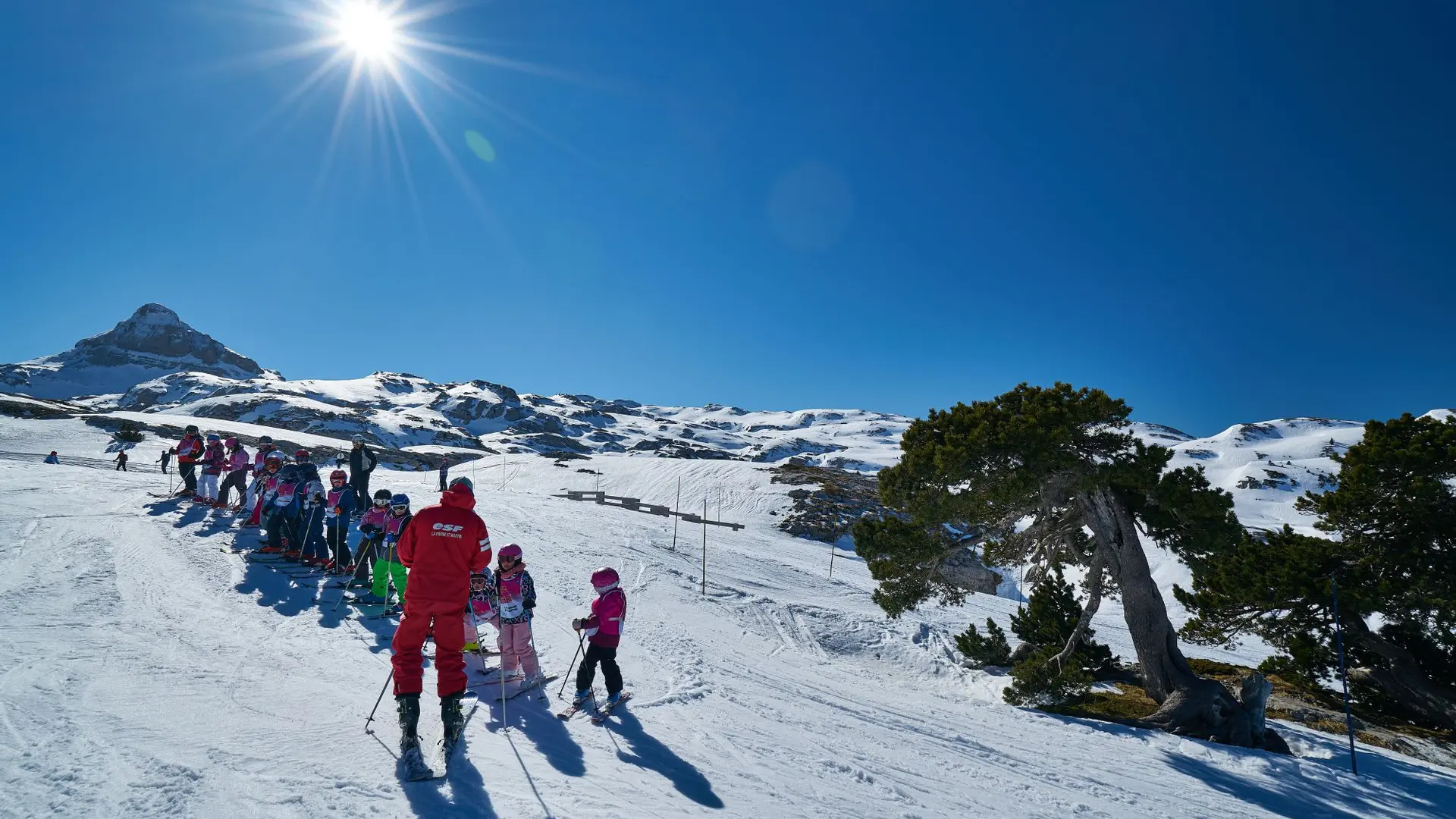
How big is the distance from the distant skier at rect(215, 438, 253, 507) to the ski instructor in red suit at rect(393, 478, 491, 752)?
15.4 metres

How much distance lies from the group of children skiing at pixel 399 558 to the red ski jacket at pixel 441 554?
0.04 feet

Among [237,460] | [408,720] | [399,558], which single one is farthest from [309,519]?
[408,720]

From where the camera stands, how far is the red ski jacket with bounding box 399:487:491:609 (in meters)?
5.15

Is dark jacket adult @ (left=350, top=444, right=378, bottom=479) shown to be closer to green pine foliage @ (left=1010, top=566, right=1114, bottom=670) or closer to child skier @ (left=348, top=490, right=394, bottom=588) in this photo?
child skier @ (left=348, top=490, right=394, bottom=588)

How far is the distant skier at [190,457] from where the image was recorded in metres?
17.8

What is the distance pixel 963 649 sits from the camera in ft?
47.3

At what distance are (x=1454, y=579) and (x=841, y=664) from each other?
426 inches

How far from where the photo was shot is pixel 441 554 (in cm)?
521

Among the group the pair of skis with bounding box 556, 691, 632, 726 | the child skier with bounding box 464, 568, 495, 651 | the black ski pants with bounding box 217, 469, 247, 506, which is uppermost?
the black ski pants with bounding box 217, 469, 247, 506

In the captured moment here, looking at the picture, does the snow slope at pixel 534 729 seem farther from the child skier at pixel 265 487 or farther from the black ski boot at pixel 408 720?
the child skier at pixel 265 487

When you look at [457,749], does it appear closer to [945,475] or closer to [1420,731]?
[945,475]

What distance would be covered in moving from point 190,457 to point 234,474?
2.33m

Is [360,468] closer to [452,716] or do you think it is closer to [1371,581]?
[452,716]

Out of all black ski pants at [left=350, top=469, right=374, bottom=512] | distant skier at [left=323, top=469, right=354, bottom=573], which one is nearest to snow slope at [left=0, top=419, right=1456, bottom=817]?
distant skier at [left=323, top=469, right=354, bottom=573]
